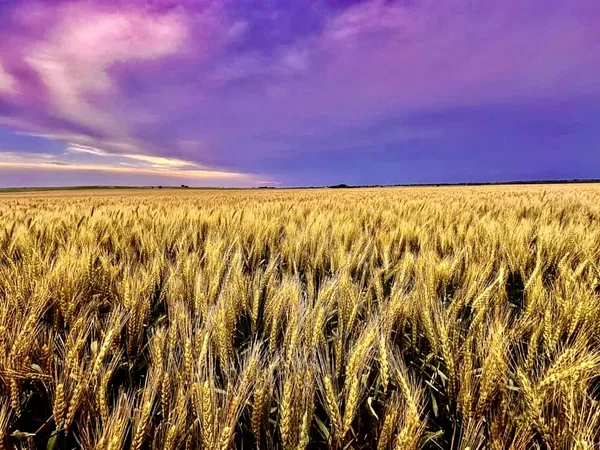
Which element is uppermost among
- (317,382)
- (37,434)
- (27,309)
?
(27,309)

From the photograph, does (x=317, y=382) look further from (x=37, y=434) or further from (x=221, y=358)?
(x=37, y=434)

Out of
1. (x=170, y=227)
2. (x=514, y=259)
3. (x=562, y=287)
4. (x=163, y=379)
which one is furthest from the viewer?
(x=170, y=227)

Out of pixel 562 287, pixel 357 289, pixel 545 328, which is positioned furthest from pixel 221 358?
pixel 562 287

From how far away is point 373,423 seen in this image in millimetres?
1021

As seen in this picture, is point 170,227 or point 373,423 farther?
point 170,227

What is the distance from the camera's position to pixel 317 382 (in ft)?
3.53

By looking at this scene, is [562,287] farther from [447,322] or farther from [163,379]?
[163,379]

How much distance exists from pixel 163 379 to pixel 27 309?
78 cm

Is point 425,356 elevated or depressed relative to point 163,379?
depressed

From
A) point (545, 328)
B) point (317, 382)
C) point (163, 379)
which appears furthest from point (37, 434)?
point (545, 328)

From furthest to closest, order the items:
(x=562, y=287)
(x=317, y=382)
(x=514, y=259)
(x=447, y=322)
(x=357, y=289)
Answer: (x=514, y=259) → (x=562, y=287) → (x=357, y=289) → (x=447, y=322) → (x=317, y=382)

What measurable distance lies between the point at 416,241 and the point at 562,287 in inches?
61.0

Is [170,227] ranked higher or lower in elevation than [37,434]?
higher

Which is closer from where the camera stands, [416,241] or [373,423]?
[373,423]
